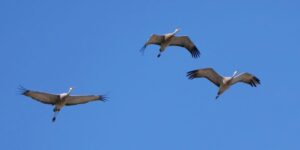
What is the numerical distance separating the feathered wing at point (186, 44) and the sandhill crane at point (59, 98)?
530cm

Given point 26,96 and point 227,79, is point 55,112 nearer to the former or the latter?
point 26,96

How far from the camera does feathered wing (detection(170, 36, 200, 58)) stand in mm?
48844

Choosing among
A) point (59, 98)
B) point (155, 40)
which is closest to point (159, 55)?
point (155, 40)

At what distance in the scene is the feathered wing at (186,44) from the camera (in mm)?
48844

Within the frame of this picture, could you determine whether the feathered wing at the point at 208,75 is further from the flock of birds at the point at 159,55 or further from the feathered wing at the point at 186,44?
the feathered wing at the point at 186,44

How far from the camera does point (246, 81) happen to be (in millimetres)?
46875

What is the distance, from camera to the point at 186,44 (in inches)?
1953

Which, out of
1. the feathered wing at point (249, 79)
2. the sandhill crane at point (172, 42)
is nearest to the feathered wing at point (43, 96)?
the sandhill crane at point (172, 42)

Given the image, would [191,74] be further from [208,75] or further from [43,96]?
[43,96]

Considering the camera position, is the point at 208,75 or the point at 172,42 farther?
the point at 172,42

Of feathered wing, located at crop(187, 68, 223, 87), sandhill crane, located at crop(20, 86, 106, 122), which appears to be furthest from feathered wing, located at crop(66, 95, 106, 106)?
feathered wing, located at crop(187, 68, 223, 87)

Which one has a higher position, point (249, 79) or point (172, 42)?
point (172, 42)

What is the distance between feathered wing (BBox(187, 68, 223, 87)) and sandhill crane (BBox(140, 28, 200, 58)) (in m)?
2.70

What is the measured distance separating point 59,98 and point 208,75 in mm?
7181
